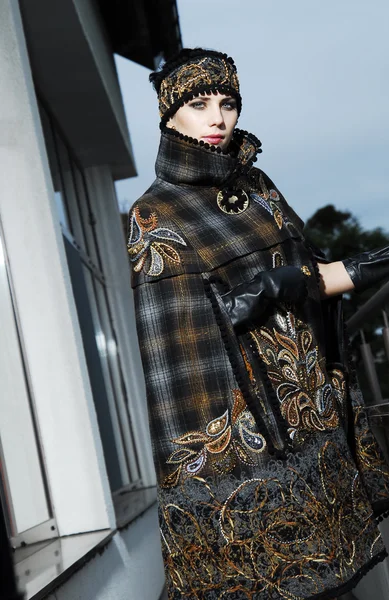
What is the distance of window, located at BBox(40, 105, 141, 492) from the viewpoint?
5.64 metres

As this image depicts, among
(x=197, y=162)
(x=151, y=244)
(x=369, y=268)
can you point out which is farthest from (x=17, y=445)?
(x=369, y=268)

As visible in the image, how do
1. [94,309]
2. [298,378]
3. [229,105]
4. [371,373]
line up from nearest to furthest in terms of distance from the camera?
[298,378]
[229,105]
[371,373]
[94,309]

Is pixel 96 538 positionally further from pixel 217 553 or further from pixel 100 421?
pixel 100 421

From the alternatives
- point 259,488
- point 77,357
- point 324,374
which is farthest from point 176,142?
point 77,357

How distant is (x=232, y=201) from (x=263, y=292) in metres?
0.33

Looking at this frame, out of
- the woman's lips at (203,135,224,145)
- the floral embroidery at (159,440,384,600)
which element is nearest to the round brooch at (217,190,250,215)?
the woman's lips at (203,135,224,145)

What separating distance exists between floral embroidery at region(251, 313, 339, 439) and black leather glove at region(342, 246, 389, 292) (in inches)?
10.1

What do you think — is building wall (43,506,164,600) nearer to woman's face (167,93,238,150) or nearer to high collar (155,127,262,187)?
high collar (155,127,262,187)

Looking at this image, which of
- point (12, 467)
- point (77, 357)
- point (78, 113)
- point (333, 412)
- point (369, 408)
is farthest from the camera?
point (78, 113)

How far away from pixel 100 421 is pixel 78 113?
228 cm

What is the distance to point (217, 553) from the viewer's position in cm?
186

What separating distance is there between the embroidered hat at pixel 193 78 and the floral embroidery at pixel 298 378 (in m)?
0.65

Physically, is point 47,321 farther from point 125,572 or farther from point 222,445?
point 222,445

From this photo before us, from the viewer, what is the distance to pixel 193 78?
2.21 meters
